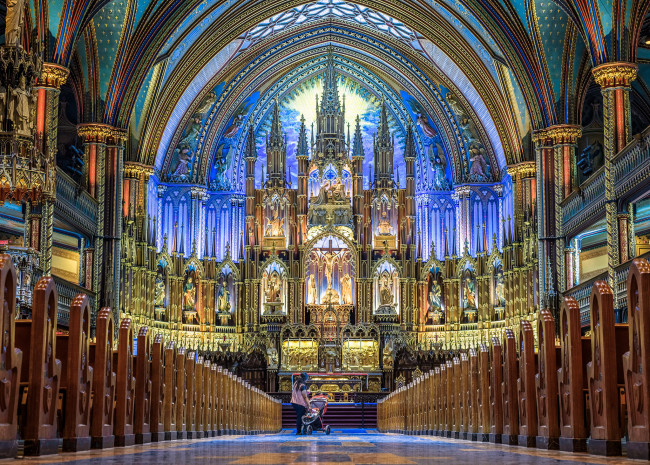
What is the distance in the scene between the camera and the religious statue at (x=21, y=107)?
19.0m

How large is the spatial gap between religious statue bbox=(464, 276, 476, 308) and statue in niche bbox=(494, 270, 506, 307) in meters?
1.26

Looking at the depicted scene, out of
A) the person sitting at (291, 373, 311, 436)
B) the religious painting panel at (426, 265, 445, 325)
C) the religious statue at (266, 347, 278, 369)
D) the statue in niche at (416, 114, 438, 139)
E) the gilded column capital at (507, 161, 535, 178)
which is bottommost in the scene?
the person sitting at (291, 373, 311, 436)

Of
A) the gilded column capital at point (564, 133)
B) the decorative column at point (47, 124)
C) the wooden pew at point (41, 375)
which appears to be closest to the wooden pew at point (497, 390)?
the wooden pew at point (41, 375)

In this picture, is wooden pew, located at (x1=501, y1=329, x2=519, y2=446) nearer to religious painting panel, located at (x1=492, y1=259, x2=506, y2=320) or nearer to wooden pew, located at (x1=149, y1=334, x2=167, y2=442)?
wooden pew, located at (x1=149, y1=334, x2=167, y2=442)

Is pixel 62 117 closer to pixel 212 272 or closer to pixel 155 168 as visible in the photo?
pixel 155 168

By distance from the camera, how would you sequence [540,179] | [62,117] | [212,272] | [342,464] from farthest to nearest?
[212,272], [62,117], [540,179], [342,464]

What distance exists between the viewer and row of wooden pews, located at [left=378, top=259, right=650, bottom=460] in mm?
8727

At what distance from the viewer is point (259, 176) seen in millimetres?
42375

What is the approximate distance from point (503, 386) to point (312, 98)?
3020cm

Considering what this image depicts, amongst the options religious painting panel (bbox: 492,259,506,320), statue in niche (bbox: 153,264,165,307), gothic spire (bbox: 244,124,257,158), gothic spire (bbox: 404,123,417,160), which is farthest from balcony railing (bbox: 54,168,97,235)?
religious painting panel (bbox: 492,259,506,320)

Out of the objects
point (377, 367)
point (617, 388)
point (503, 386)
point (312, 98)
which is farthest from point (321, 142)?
point (617, 388)

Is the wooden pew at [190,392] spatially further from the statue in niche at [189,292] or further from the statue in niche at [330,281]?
the statue in niche at [330,281]

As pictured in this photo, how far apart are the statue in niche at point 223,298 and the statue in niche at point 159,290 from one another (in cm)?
278

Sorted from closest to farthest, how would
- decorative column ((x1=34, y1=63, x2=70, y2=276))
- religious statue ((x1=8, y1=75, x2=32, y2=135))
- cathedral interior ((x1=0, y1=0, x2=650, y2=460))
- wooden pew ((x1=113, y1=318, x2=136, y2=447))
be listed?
wooden pew ((x1=113, y1=318, x2=136, y2=447)) → religious statue ((x1=8, y1=75, x2=32, y2=135)) → decorative column ((x1=34, y1=63, x2=70, y2=276)) → cathedral interior ((x1=0, y1=0, x2=650, y2=460))
